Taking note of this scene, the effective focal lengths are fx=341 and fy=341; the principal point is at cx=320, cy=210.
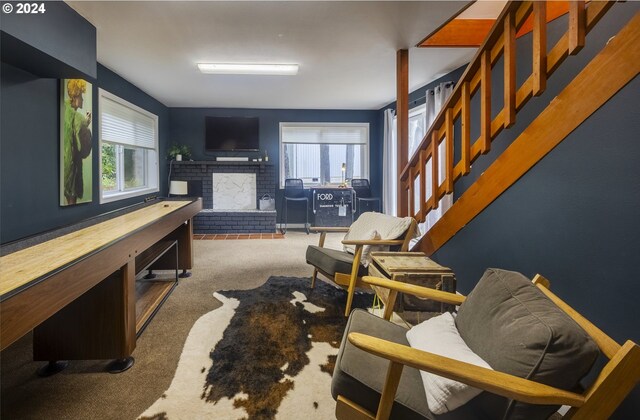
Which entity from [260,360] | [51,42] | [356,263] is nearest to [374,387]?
[260,360]

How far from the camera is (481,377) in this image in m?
0.96

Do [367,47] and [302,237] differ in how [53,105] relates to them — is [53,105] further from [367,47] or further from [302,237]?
[302,237]

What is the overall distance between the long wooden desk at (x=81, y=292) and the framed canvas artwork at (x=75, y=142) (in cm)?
91

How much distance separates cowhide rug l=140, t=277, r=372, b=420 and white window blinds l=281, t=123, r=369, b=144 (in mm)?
4417

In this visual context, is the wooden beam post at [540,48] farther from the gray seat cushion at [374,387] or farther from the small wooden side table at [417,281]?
the gray seat cushion at [374,387]

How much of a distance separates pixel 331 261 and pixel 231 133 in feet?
15.4

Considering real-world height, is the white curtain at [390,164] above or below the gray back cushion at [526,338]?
above

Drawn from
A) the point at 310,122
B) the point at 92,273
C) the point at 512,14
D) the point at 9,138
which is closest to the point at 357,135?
the point at 310,122

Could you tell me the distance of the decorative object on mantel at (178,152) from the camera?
638 centimetres

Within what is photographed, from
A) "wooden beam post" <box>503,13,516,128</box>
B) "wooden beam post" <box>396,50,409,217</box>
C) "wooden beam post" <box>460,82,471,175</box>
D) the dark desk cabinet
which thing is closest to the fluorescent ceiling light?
"wooden beam post" <box>396,50,409,217</box>

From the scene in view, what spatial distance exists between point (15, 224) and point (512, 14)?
3.77 m

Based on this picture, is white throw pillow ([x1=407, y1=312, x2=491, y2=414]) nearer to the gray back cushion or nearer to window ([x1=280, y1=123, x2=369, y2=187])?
the gray back cushion

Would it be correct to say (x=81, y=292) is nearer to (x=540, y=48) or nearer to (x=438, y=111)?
(x=540, y=48)

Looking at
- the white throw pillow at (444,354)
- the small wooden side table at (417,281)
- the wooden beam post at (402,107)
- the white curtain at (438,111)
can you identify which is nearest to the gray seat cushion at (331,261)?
the small wooden side table at (417,281)
